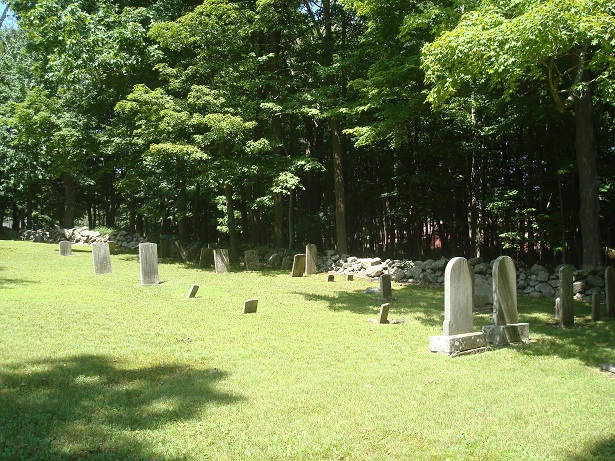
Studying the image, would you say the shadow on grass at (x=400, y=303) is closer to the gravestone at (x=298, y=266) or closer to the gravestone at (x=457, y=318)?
the gravestone at (x=457, y=318)

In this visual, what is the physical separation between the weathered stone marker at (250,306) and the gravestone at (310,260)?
30.1 ft

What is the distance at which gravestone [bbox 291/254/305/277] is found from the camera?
2038 centimetres

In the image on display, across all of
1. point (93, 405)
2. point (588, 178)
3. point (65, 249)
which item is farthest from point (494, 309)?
point (65, 249)

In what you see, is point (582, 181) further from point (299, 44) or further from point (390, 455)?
point (299, 44)

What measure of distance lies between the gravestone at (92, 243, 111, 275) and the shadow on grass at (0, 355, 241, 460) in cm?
1077

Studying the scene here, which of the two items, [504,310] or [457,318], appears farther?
[504,310]

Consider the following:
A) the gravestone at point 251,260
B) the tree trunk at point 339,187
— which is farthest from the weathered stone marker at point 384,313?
the tree trunk at point 339,187

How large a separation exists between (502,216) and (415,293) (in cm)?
761

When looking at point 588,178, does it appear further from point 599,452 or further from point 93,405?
point 93,405

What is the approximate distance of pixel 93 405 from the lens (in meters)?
5.39

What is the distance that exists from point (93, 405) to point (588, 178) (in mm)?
14387

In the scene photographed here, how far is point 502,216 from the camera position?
21703mm

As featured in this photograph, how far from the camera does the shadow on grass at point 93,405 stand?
4.38m

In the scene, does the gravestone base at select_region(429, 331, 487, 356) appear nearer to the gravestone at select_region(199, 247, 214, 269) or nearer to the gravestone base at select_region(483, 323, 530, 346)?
the gravestone base at select_region(483, 323, 530, 346)
